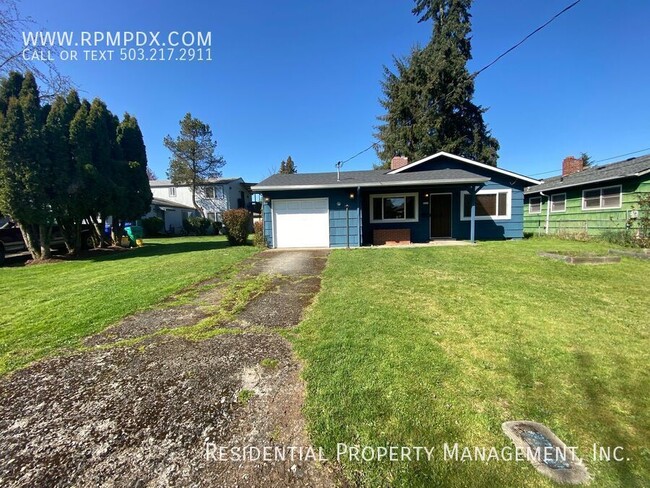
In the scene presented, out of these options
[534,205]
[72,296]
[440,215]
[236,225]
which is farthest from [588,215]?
[72,296]

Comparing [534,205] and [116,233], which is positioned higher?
[534,205]

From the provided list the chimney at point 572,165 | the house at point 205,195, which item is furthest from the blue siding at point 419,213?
the house at point 205,195

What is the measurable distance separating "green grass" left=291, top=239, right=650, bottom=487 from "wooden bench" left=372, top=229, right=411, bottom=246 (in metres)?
6.64

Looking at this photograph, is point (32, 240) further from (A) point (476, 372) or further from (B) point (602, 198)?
(B) point (602, 198)

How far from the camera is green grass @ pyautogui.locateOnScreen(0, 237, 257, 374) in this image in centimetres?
360

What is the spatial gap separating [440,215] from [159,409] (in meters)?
12.8

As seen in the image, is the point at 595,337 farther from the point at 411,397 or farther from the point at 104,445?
the point at 104,445

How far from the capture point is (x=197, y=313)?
4496mm

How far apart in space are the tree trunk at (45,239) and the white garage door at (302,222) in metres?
8.51

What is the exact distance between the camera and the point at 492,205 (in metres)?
12.9

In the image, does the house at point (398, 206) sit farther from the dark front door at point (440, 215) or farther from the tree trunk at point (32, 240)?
the tree trunk at point (32, 240)

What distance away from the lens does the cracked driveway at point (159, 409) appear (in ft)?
5.64

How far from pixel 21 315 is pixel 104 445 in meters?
4.33

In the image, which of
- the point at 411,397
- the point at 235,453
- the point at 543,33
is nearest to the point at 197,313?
the point at 235,453
